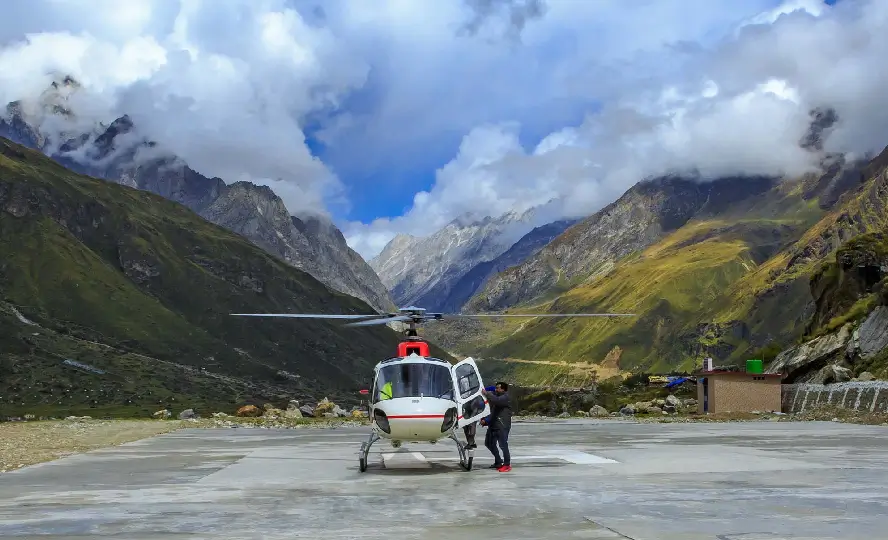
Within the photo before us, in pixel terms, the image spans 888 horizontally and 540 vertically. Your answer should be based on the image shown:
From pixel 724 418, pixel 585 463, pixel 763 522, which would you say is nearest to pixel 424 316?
pixel 585 463

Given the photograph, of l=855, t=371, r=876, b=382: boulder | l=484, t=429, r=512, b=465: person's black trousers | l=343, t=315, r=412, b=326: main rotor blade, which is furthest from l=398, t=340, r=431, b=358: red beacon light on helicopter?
l=855, t=371, r=876, b=382: boulder

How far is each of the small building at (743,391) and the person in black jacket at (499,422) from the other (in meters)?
55.2

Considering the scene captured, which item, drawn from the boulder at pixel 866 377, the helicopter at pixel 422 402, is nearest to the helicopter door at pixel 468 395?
the helicopter at pixel 422 402

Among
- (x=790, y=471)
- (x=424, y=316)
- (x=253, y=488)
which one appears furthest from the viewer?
(x=424, y=316)

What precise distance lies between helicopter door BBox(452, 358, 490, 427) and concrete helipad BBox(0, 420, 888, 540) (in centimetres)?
156

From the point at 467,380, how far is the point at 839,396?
49044 millimetres

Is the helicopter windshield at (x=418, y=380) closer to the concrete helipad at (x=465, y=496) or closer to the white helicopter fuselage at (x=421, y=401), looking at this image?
the white helicopter fuselage at (x=421, y=401)

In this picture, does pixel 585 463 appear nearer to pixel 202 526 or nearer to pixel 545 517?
pixel 545 517

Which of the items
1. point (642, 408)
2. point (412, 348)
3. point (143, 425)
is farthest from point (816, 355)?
point (412, 348)

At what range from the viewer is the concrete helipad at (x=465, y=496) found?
13625 millimetres

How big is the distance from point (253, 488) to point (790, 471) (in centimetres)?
1290

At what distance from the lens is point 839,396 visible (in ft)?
217

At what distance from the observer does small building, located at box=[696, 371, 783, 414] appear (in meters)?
75.8

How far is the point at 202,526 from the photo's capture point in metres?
14.3
